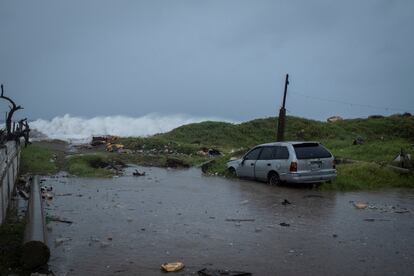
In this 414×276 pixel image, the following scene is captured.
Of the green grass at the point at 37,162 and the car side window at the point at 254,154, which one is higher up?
the car side window at the point at 254,154

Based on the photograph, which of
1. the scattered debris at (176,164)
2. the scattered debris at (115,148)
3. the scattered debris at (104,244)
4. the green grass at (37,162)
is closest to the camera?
the scattered debris at (104,244)

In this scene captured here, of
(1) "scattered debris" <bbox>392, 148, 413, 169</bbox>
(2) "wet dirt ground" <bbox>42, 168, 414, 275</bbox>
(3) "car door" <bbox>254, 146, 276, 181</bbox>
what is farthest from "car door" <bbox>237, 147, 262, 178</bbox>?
(1) "scattered debris" <bbox>392, 148, 413, 169</bbox>

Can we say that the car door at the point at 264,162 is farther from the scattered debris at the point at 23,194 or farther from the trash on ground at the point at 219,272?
the trash on ground at the point at 219,272

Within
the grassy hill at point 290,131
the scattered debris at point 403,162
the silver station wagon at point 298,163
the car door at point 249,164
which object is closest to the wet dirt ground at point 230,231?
the silver station wagon at point 298,163

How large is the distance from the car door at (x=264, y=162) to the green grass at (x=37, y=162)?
26.7ft

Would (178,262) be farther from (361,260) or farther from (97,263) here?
(361,260)

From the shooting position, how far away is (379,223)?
34.9 ft

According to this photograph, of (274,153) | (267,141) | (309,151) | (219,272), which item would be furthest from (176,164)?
(219,272)

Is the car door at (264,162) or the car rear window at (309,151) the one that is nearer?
the car rear window at (309,151)

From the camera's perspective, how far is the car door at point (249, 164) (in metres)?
18.3

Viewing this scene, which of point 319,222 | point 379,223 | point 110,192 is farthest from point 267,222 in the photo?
point 110,192

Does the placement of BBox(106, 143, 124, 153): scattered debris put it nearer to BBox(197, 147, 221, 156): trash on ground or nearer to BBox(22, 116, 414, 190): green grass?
BBox(22, 116, 414, 190): green grass

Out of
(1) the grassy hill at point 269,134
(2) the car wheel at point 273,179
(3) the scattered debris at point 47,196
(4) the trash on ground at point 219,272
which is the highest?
(1) the grassy hill at point 269,134

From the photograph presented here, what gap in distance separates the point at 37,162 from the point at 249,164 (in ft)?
31.7
